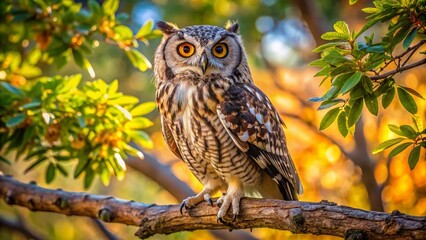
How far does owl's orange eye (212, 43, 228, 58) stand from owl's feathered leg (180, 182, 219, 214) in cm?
74

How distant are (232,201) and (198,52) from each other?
834mm

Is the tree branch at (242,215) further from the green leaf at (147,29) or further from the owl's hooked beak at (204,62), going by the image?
the green leaf at (147,29)

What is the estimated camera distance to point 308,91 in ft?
17.2

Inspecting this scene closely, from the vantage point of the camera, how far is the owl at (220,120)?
2826mm

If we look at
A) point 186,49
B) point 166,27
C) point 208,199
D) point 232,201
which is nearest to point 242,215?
point 232,201

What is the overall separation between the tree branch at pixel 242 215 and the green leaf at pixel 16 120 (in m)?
0.60

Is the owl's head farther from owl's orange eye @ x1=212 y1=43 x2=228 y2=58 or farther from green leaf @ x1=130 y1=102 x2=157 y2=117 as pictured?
green leaf @ x1=130 y1=102 x2=157 y2=117

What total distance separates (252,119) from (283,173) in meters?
0.36

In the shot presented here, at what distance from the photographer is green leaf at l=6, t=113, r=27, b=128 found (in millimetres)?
2902

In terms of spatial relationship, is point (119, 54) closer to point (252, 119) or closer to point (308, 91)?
point (308, 91)

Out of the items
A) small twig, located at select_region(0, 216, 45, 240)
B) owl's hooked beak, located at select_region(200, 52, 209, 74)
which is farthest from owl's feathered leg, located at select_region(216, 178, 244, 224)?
small twig, located at select_region(0, 216, 45, 240)

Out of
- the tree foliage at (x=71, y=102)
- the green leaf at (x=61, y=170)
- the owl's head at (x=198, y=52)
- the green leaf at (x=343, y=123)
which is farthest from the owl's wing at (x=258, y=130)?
the green leaf at (x=61, y=170)

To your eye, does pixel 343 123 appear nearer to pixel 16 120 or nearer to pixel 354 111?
pixel 354 111

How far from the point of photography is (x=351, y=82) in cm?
184
